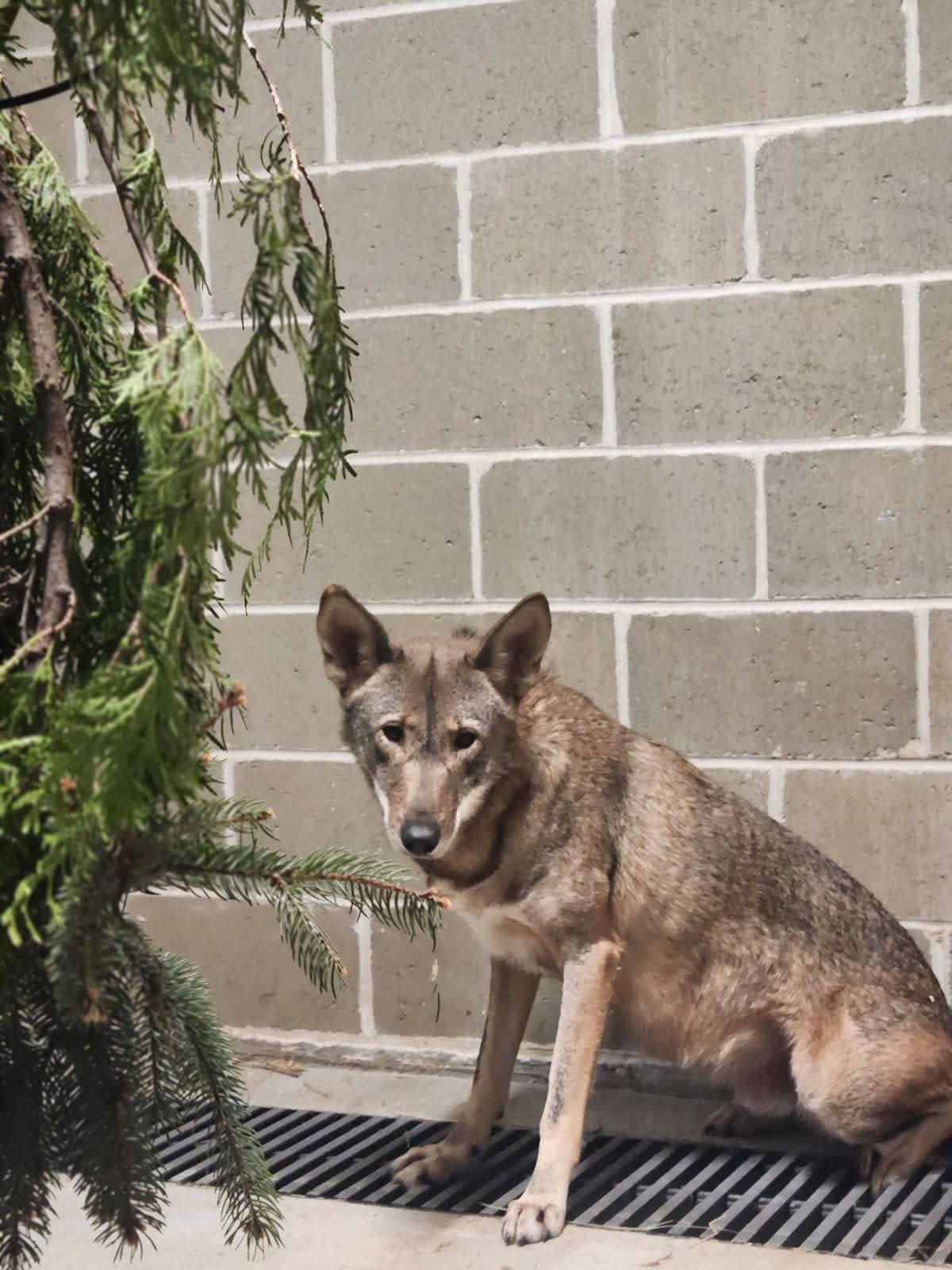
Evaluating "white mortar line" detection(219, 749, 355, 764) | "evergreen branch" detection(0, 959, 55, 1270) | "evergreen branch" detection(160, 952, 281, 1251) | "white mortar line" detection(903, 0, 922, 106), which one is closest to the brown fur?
"white mortar line" detection(219, 749, 355, 764)

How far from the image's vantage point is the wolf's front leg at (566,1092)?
274cm

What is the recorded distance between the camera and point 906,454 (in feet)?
11.0

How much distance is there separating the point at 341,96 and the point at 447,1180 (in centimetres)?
278

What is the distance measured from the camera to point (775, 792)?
3514 mm

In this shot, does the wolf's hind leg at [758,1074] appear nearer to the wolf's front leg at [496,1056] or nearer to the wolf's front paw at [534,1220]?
the wolf's front leg at [496,1056]

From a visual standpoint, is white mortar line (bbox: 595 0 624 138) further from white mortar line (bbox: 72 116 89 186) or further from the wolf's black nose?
the wolf's black nose

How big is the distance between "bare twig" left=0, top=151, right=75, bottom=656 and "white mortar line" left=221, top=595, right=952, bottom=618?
Answer: 6.59 ft

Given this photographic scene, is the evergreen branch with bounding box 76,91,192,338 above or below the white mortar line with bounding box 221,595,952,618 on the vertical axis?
above

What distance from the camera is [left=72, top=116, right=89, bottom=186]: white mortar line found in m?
3.86

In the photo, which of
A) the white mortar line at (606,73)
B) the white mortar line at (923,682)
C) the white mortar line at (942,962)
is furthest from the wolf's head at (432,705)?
the white mortar line at (606,73)

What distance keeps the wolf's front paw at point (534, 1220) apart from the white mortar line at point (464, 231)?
2.25 meters

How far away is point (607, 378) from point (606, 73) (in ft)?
2.51

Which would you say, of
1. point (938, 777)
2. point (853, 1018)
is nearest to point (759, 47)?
point (938, 777)

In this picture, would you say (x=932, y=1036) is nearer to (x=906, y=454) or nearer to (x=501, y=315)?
(x=906, y=454)
